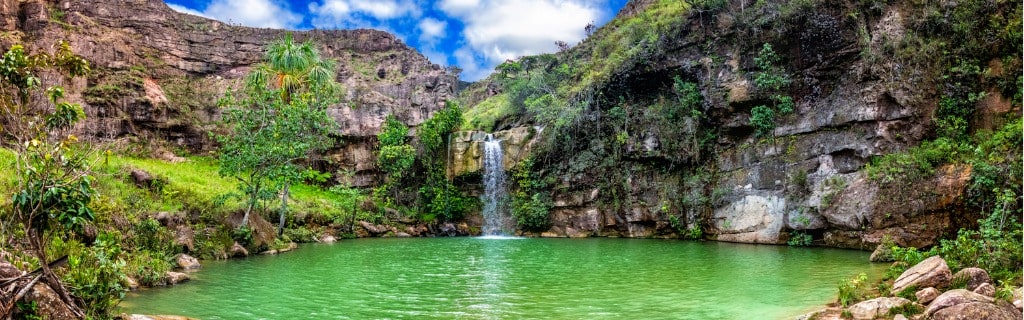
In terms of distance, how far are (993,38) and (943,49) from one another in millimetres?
1504

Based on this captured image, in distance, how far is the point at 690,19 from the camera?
1198 inches

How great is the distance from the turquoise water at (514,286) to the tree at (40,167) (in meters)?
3.19

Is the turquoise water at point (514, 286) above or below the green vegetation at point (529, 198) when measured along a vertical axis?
below

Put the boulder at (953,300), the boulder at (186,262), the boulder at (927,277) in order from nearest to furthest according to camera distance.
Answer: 1. the boulder at (953,300)
2. the boulder at (927,277)
3. the boulder at (186,262)

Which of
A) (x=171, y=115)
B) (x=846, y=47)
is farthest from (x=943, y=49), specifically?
(x=171, y=115)

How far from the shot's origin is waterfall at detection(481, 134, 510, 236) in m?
33.2

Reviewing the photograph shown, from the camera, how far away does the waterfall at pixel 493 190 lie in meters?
33.2

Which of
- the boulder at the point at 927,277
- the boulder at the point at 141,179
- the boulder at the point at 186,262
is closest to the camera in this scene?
the boulder at the point at 927,277

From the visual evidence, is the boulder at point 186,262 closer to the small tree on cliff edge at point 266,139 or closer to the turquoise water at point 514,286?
the turquoise water at point 514,286

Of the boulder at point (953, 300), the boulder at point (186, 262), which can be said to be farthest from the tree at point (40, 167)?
the boulder at point (953, 300)

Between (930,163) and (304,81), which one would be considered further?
(304,81)

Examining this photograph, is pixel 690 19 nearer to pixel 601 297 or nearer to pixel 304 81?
pixel 304 81

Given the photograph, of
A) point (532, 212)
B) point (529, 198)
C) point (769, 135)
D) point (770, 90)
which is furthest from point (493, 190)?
point (770, 90)

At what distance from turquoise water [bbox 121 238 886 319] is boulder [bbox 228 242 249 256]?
659 millimetres
